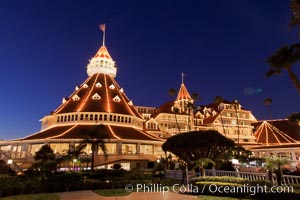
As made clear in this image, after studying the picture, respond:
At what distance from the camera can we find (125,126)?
50.9m

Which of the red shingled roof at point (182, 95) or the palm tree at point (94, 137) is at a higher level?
the red shingled roof at point (182, 95)

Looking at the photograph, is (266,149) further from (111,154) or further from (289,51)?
(289,51)

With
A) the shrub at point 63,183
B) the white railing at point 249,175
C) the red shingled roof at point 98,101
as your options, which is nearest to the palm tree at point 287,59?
the white railing at point 249,175

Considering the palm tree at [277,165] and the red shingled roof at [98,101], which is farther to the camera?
the red shingled roof at [98,101]

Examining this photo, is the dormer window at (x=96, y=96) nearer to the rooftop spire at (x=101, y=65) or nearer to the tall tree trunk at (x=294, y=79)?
the rooftop spire at (x=101, y=65)

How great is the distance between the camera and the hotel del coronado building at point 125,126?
42406 mm

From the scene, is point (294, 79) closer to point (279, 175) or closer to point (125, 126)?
point (279, 175)

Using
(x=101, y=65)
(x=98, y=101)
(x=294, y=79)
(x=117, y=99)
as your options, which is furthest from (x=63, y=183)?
(x=101, y=65)

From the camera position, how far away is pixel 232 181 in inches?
557

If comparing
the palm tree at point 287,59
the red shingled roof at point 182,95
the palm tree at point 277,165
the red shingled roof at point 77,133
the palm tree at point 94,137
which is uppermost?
the red shingled roof at point 182,95

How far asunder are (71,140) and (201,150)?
2552 centimetres

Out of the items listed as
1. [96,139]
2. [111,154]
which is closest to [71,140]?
[111,154]

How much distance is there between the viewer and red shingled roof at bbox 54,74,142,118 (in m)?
50.9

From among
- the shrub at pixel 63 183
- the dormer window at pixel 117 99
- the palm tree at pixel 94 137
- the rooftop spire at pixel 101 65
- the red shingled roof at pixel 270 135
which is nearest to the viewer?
the shrub at pixel 63 183
